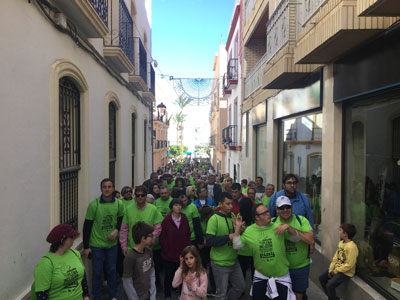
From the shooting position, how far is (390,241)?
4.59 m

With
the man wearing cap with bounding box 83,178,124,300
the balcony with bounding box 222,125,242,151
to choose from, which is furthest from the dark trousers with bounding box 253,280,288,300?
the balcony with bounding box 222,125,242,151

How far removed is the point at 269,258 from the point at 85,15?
425 centimetres

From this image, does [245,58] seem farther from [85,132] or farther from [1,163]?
[1,163]

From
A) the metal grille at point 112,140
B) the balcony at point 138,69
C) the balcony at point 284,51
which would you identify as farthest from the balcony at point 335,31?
the balcony at point 138,69

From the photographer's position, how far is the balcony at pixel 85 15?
4.66m

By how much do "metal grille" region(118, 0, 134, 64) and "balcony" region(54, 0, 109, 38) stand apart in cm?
196

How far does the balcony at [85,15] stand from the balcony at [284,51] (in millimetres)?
3503

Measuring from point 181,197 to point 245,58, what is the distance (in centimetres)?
980

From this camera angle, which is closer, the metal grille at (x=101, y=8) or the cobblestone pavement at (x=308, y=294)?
the cobblestone pavement at (x=308, y=294)

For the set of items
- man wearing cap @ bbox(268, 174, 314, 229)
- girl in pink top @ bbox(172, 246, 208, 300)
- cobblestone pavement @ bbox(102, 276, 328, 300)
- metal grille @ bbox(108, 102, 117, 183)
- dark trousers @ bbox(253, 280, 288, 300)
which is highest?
metal grille @ bbox(108, 102, 117, 183)

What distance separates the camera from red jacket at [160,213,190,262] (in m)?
4.89

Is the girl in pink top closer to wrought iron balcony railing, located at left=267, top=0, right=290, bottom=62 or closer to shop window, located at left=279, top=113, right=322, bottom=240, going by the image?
shop window, located at left=279, top=113, right=322, bottom=240

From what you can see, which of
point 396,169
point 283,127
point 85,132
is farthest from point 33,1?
point 283,127

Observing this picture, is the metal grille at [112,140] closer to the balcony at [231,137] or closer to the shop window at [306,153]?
the shop window at [306,153]
